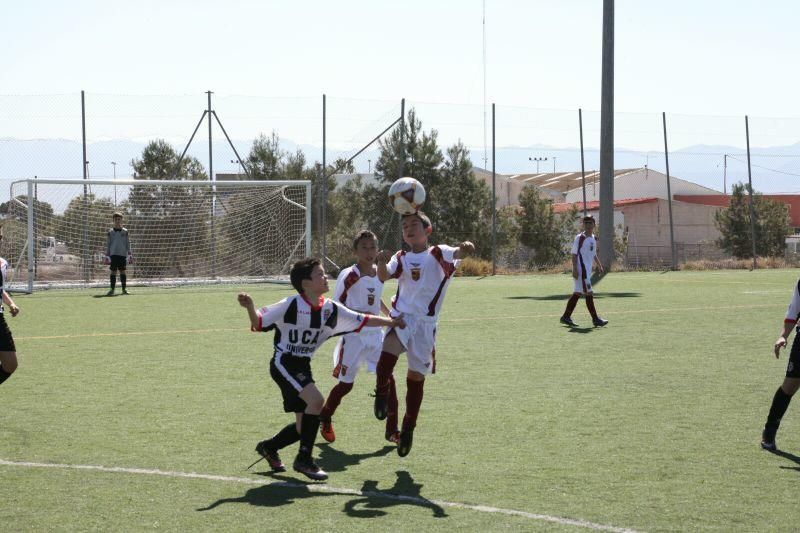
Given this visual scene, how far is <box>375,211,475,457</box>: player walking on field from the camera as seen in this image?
7738 millimetres

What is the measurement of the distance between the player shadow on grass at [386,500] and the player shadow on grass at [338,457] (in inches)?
18.6

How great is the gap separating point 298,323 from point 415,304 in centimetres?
121

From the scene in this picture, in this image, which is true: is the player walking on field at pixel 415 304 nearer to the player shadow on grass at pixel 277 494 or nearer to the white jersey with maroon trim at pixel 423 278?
the white jersey with maroon trim at pixel 423 278

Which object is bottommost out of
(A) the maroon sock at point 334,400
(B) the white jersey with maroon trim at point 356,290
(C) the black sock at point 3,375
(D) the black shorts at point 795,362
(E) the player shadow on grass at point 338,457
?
(E) the player shadow on grass at point 338,457

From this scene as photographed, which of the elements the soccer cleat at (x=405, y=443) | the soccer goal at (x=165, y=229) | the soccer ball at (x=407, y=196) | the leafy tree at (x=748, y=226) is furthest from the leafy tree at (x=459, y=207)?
the soccer cleat at (x=405, y=443)

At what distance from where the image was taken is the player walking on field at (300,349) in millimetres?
6824

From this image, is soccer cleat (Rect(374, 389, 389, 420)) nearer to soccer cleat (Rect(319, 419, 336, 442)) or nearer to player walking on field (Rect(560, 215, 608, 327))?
soccer cleat (Rect(319, 419, 336, 442))

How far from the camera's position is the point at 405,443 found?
729 centimetres

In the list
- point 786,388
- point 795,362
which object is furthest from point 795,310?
point 786,388

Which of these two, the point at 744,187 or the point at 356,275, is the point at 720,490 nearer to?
the point at 356,275

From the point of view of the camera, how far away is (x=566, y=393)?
1022cm

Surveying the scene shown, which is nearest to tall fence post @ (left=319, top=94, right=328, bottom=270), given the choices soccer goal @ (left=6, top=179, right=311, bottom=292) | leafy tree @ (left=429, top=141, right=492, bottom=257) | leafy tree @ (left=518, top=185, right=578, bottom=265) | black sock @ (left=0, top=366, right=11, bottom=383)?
soccer goal @ (left=6, top=179, right=311, bottom=292)

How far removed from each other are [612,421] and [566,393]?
143 cm

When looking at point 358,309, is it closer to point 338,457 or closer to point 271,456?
point 338,457
